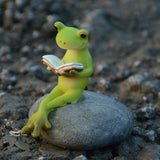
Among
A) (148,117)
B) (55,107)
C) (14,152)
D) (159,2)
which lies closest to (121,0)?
(159,2)

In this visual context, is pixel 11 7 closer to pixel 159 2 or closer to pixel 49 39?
pixel 49 39

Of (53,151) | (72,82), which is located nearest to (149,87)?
(72,82)

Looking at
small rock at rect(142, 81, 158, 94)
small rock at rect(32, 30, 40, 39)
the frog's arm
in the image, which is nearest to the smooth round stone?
the frog's arm

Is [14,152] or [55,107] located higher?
[55,107]

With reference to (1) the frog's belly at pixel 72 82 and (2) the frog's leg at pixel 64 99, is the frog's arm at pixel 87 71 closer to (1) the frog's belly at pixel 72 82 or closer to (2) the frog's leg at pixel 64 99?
(1) the frog's belly at pixel 72 82

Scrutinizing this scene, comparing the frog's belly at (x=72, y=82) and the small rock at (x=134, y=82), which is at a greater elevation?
the frog's belly at (x=72, y=82)

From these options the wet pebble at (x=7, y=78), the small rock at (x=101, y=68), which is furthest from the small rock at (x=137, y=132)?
the wet pebble at (x=7, y=78)
